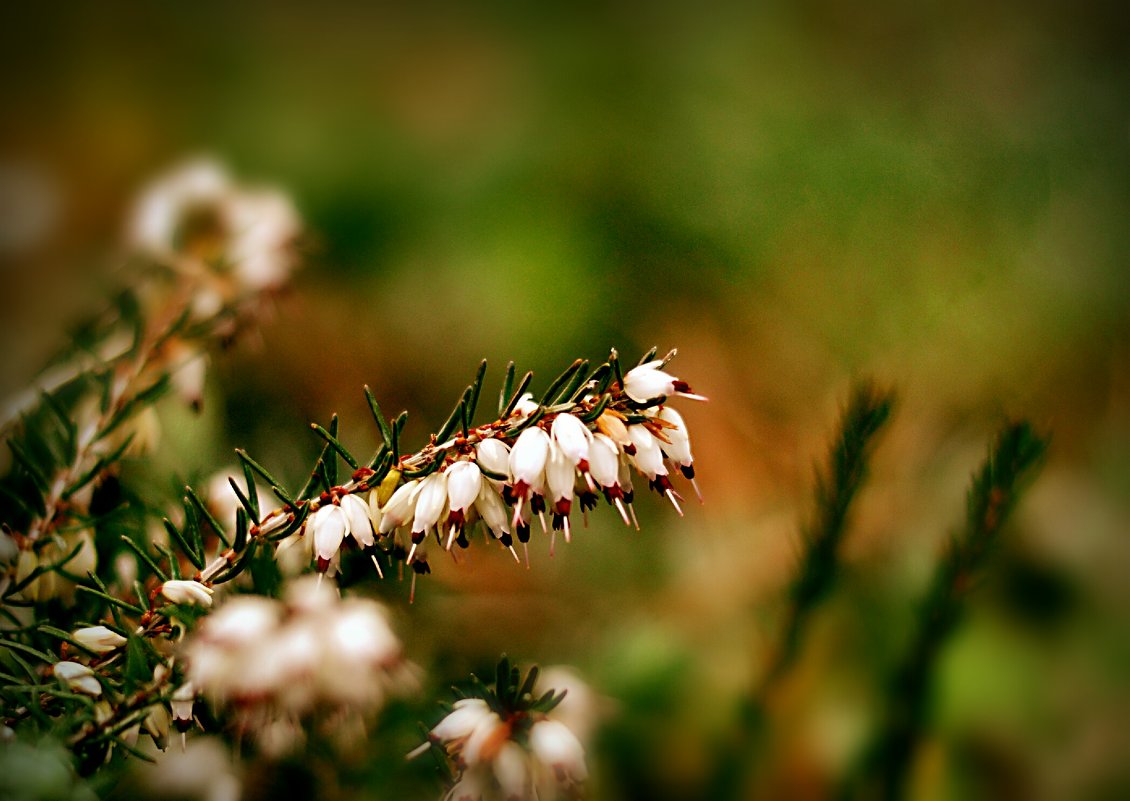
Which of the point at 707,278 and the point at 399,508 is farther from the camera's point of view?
the point at 707,278

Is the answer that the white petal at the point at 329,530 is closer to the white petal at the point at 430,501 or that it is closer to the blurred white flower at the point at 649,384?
the white petal at the point at 430,501

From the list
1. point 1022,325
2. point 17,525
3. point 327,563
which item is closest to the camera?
point 327,563

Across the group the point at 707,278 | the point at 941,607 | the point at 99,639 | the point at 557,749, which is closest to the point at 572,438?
the point at 557,749

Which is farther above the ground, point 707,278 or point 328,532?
point 707,278

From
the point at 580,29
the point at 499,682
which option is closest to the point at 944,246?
the point at 580,29

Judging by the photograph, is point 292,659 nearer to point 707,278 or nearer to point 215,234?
point 215,234

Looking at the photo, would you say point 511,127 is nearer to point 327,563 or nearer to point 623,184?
point 623,184

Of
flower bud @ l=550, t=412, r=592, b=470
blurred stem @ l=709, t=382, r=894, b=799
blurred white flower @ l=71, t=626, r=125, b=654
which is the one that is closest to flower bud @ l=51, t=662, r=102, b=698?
blurred white flower @ l=71, t=626, r=125, b=654
